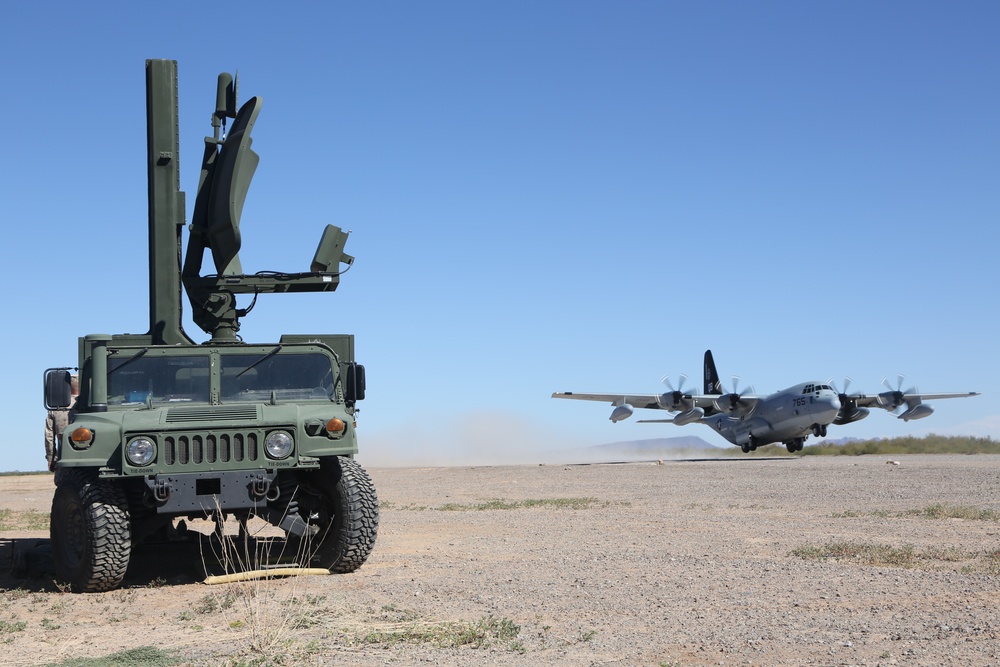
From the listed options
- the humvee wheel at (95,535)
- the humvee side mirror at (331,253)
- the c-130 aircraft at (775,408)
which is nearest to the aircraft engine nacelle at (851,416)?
the c-130 aircraft at (775,408)

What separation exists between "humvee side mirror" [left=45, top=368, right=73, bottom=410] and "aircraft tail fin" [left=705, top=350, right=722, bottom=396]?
54.0 metres

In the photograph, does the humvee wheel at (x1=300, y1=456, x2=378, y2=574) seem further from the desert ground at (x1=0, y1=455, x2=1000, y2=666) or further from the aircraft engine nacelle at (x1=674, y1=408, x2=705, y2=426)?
A: the aircraft engine nacelle at (x1=674, y1=408, x2=705, y2=426)

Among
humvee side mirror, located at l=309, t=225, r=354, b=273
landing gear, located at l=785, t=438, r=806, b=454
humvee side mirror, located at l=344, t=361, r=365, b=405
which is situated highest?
humvee side mirror, located at l=309, t=225, r=354, b=273

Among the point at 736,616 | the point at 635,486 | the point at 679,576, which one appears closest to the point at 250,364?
the point at 679,576

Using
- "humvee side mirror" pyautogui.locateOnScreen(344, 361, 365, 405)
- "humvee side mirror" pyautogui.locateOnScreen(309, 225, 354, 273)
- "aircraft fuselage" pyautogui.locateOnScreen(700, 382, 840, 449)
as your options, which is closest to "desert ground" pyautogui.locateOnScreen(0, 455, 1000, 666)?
"humvee side mirror" pyautogui.locateOnScreen(344, 361, 365, 405)

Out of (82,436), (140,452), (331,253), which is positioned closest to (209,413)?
(140,452)

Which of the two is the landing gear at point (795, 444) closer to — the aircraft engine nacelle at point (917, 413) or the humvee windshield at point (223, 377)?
the aircraft engine nacelle at point (917, 413)

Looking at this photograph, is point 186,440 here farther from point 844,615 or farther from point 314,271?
point 844,615

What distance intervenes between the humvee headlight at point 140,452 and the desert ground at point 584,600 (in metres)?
1.20

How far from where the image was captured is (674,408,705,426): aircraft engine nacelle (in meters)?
52.6

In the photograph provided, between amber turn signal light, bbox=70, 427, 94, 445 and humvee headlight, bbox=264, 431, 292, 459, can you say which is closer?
amber turn signal light, bbox=70, 427, 94, 445

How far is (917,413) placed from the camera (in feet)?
173

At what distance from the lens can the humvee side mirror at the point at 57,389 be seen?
394 inches

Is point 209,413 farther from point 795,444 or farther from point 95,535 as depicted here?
point 795,444
